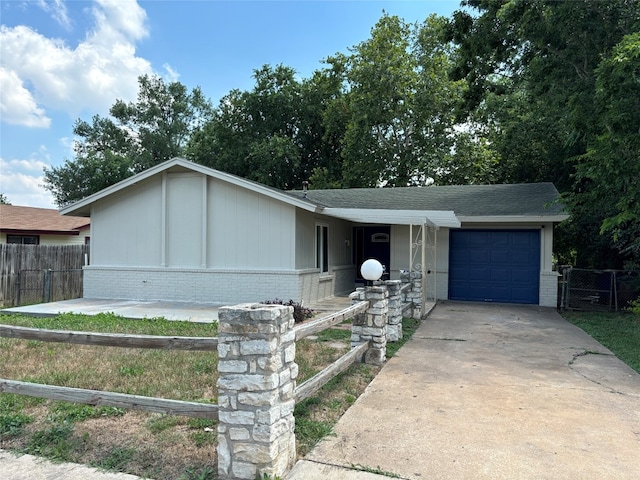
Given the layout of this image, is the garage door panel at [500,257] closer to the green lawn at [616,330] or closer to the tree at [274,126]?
the green lawn at [616,330]

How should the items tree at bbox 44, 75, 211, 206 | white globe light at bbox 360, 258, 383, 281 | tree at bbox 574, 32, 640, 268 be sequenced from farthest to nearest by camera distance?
tree at bbox 44, 75, 211, 206 → tree at bbox 574, 32, 640, 268 → white globe light at bbox 360, 258, 383, 281

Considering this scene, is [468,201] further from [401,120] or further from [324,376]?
[401,120]

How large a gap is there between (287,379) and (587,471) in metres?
2.24

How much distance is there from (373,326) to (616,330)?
5.77 metres

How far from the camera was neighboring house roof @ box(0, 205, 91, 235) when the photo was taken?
16.1 meters

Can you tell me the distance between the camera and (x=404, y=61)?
2342 centimetres

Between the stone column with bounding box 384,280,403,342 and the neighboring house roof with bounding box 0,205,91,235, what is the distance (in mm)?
15016

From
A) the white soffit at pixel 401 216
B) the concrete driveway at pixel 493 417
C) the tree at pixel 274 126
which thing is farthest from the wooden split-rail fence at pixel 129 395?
the tree at pixel 274 126

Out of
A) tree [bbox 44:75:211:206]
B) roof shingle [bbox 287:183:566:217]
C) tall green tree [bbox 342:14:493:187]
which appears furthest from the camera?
tree [bbox 44:75:211:206]

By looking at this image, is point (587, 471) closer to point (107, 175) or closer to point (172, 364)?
point (172, 364)

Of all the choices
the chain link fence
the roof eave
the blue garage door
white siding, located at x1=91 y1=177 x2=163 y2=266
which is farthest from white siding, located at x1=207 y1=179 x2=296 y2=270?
the chain link fence

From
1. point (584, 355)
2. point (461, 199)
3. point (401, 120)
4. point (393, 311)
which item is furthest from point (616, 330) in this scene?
point (401, 120)

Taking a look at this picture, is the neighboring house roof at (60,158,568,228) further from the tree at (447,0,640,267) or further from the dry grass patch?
the dry grass patch

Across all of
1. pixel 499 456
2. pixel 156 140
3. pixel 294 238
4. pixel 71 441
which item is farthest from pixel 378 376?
pixel 156 140
